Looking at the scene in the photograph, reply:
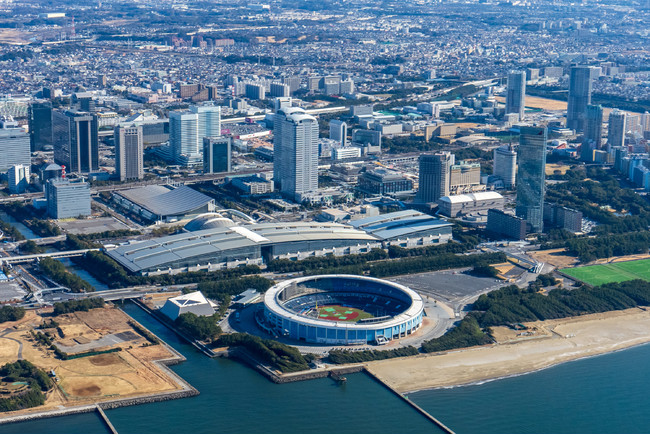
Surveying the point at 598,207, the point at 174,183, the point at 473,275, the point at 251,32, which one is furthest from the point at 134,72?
the point at 473,275

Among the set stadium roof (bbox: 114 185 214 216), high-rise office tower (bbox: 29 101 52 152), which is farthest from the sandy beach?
high-rise office tower (bbox: 29 101 52 152)

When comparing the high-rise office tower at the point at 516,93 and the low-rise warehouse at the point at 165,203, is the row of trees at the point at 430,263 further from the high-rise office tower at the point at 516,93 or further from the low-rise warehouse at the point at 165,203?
the high-rise office tower at the point at 516,93

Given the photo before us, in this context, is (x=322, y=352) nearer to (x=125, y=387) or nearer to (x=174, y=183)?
(x=125, y=387)

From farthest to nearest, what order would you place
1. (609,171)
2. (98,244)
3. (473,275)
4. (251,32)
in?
1. (251,32)
2. (609,171)
3. (98,244)
4. (473,275)

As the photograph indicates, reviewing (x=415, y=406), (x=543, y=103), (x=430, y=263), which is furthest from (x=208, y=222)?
(x=543, y=103)

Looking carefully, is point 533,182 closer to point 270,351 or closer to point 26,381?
point 270,351
